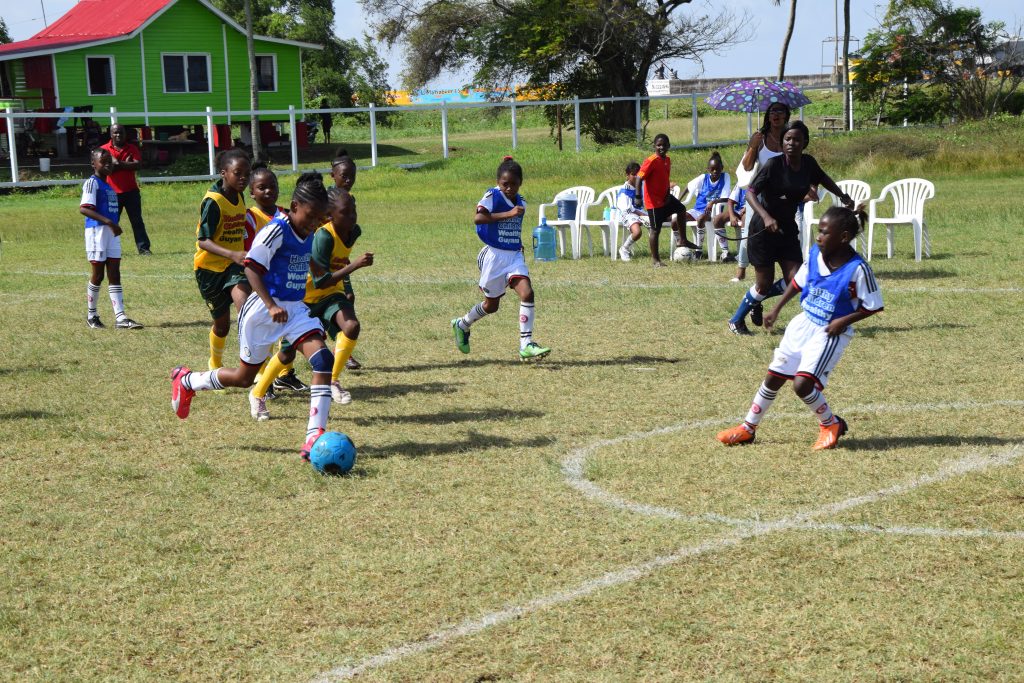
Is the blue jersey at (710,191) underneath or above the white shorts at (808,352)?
above

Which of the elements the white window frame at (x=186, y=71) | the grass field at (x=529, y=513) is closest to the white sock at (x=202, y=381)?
the grass field at (x=529, y=513)

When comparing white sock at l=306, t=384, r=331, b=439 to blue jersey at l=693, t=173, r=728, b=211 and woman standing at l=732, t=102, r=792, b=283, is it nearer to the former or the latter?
woman standing at l=732, t=102, r=792, b=283

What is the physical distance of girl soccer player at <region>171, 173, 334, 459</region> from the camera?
746 centimetres

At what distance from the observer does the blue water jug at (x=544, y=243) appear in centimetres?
1817

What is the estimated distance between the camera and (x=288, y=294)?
7.77 meters

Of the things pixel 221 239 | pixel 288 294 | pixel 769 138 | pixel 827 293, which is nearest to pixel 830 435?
pixel 827 293

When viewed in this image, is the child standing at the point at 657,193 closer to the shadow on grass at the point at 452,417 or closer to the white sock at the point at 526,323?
the white sock at the point at 526,323

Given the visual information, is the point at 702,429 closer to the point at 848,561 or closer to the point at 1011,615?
the point at 848,561

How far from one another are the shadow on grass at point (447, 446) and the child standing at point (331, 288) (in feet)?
2.72

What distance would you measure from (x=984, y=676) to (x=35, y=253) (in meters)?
18.9

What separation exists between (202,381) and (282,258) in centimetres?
109

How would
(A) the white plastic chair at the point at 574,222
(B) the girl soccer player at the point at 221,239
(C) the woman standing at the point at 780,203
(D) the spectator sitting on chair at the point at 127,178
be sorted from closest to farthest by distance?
(B) the girl soccer player at the point at 221,239 < (C) the woman standing at the point at 780,203 < (D) the spectator sitting on chair at the point at 127,178 < (A) the white plastic chair at the point at 574,222

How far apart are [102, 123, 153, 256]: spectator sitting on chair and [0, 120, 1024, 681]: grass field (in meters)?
5.87

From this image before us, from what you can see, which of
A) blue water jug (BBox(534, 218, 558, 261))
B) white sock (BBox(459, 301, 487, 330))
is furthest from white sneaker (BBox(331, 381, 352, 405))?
blue water jug (BBox(534, 218, 558, 261))
